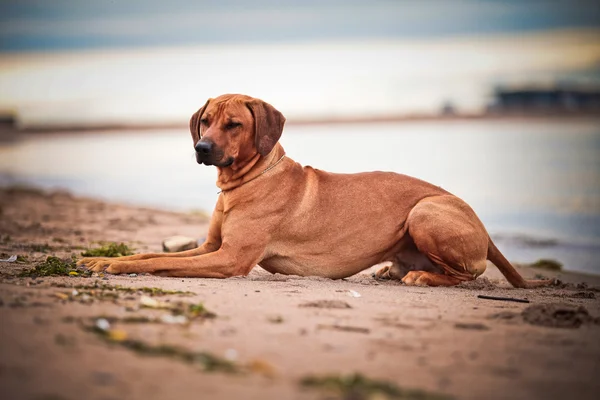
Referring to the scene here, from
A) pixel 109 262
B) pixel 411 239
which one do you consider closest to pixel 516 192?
pixel 411 239

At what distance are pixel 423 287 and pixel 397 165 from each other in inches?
747

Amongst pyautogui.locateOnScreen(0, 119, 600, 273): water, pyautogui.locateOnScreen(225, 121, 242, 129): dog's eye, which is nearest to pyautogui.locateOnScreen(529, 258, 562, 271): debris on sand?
pyautogui.locateOnScreen(0, 119, 600, 273): water

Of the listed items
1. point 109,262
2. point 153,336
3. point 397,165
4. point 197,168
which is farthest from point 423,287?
point 197,168

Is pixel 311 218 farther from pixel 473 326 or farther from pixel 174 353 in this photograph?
pixel 174 353

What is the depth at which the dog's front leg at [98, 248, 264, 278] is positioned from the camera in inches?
244

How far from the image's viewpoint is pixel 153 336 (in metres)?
3.89

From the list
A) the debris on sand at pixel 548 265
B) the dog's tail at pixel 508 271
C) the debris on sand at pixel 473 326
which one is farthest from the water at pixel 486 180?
the debris on sand at pixel 473 326

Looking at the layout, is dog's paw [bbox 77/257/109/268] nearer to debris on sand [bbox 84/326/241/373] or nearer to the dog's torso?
the dog's torso

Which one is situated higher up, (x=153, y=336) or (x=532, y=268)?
(x=153, y=336)

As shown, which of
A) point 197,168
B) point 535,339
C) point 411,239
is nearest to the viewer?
point 535,339

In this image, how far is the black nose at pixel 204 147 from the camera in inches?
249

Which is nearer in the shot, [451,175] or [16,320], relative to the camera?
[16,320]

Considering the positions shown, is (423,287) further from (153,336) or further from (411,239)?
(153,336)

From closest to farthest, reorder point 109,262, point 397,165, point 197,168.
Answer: point 109,262 < point 397,165 < point 197,168
